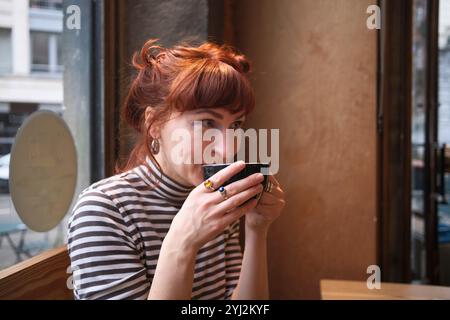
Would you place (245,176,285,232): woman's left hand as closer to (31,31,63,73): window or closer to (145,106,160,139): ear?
(145,106,160,139): ear

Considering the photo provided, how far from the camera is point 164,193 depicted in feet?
1.82

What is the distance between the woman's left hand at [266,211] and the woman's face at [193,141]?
0.10 m

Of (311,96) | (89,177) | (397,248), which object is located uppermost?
(311,96)

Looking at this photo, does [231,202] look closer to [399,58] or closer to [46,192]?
[46,192]

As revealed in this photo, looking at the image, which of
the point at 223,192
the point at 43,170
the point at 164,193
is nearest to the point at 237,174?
the point at 223,192

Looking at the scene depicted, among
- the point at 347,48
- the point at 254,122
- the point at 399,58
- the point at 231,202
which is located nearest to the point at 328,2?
the point at 347,48

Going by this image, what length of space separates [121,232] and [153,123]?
6.3 inches

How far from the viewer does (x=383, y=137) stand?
72cm

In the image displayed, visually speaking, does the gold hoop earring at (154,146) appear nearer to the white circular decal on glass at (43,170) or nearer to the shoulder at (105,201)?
the shoulder at (105,201)

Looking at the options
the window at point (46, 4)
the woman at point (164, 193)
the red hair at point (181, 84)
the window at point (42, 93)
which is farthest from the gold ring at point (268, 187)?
the window at point (46, 4)

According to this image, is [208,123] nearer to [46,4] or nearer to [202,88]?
[202,88]

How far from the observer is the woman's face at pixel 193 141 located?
1.67 ft

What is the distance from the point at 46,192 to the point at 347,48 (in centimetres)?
59

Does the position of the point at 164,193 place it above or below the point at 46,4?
below
